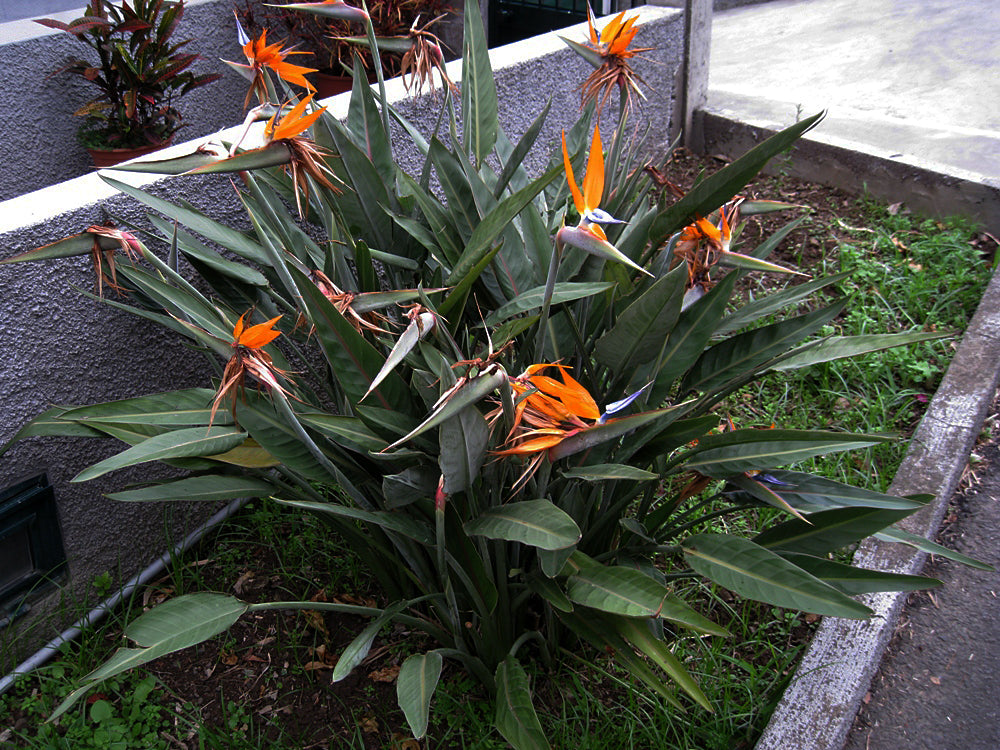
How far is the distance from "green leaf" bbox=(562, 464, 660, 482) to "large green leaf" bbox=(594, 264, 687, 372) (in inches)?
9.5

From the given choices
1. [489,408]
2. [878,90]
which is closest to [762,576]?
[489,408]

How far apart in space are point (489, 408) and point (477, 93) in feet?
2.61

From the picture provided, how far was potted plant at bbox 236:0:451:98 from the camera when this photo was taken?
12.4ft

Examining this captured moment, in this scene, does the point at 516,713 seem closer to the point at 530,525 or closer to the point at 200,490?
the point at 530,525

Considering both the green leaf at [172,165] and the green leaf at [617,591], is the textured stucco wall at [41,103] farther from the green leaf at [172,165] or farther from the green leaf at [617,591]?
the green leaf at [617,591]

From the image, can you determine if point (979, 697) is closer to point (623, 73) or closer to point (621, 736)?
point (621, 736)

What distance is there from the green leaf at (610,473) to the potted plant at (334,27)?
276 centimetres

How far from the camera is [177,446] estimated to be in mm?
1402

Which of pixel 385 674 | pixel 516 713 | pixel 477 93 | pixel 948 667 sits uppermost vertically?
pixel 477 93

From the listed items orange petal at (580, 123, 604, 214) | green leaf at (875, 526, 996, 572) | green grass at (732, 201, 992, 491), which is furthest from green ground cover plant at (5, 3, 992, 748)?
green grass at (732, 201, 992, 491)

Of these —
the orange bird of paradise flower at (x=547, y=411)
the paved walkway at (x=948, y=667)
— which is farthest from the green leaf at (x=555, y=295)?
the paved walkway at (x=948, y=667)

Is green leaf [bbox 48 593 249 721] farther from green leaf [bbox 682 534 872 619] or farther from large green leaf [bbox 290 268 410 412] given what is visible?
green leaf [bbox 682 534 872 619]

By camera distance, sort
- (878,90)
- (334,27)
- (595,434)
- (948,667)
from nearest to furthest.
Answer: (595,434), (948,667), (334,27), (878,90)

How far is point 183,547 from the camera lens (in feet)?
7.06
